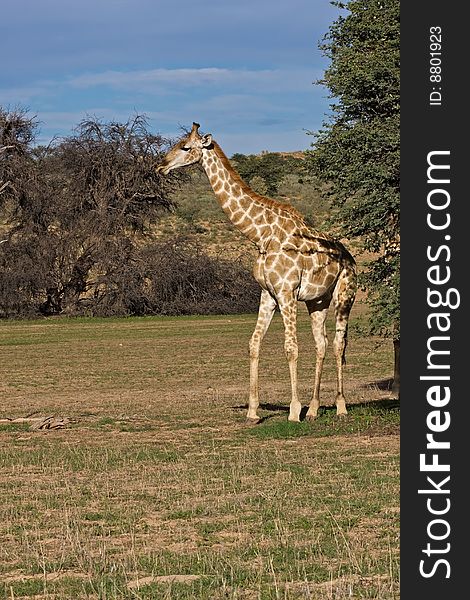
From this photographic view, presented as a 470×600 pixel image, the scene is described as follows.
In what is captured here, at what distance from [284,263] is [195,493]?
5577mm

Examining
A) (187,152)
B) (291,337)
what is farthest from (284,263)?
(187,152)

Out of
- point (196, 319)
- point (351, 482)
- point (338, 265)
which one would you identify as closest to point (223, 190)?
point (338, 265)

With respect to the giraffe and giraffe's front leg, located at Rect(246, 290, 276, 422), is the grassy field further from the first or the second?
the giraffe

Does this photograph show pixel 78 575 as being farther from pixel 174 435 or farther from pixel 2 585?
pixel 174 435

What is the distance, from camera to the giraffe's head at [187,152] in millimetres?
17125

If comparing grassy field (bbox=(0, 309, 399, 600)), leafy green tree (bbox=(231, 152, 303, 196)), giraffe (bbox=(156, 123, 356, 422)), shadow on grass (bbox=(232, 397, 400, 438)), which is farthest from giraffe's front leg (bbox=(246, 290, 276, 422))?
leafy green tree (bbox=(231, 152, 303, 196))

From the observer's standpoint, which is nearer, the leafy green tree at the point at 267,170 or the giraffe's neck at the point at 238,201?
the giraffe's neck at the point at 238,201

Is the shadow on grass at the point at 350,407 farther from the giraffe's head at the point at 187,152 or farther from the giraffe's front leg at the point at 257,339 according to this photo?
the giraffe's head at the point at 187,152

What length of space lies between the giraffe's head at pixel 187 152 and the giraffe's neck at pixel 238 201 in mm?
136

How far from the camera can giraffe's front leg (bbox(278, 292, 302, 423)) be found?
16.4 m

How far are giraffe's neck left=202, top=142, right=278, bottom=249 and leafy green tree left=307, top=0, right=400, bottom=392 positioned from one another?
106 cm

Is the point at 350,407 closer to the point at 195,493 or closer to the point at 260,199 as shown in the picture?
the point at 260,199

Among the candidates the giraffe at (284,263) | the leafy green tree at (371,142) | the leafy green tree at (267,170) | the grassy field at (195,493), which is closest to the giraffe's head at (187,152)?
the giraffe at (284,263)

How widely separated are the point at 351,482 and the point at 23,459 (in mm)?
4237
